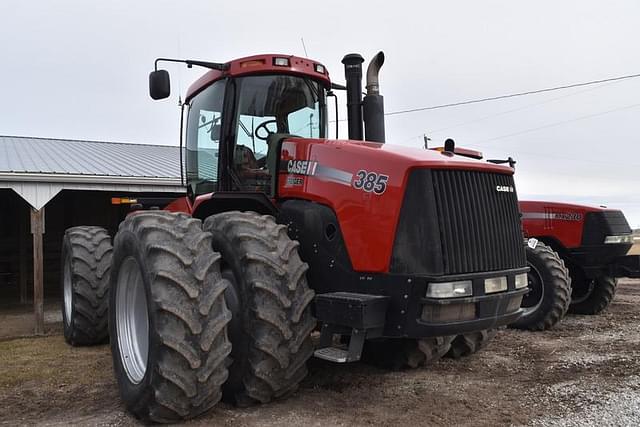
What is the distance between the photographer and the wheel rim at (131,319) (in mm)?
4164

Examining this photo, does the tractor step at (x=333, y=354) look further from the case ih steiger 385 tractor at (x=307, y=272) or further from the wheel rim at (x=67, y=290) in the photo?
the wheel rim at (x=67, y=290)

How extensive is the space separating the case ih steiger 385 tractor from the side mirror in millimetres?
1056

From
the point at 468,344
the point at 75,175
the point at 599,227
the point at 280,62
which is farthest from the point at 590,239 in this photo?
the point at 75,175

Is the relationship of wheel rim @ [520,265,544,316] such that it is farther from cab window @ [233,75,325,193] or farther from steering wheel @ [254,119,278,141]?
steering wheel @ [254,119,278,141]

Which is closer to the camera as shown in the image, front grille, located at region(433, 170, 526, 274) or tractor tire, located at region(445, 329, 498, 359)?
front grille, located at region(433, 170, 526, 274)

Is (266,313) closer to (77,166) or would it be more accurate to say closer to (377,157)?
(377,157)

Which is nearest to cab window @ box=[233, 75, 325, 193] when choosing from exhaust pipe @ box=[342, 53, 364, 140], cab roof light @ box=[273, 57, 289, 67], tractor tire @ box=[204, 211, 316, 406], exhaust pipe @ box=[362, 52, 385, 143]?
cab roof light @ box=[273, 57, 289, 67]

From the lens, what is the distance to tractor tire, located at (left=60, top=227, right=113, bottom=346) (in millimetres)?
6382

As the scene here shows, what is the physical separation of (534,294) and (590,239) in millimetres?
1366

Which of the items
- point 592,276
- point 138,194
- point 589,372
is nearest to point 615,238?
point 592,276

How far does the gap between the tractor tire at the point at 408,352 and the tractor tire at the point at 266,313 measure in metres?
1.31

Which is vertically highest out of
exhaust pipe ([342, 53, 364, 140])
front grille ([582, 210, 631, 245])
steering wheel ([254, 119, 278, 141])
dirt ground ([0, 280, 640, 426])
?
exhaust pipe ([342, 53, 364, 140])

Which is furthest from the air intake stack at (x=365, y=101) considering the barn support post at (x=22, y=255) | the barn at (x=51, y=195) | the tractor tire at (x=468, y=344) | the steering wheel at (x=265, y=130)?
the barn support post at (x=22, y=255)

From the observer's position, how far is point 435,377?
481cm
